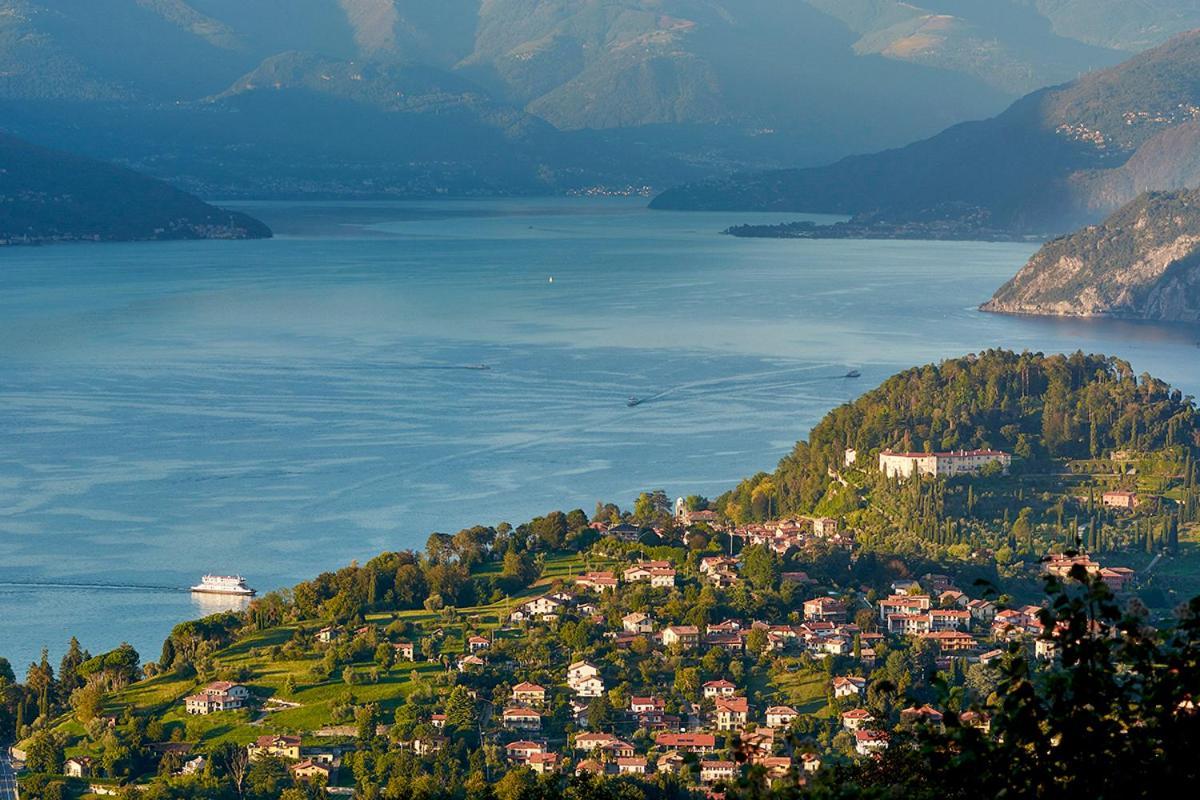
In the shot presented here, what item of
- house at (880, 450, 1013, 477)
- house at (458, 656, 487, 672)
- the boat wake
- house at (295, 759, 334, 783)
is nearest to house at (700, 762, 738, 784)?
house at (295, 759, 334, 783)

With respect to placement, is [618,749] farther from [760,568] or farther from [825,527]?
[825,527]

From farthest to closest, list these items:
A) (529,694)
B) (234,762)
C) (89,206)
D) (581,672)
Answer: (89,206)
(581,672)
(529,694)
(234,762)

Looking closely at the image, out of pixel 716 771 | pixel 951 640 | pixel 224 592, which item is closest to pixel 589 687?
pixel 716 771

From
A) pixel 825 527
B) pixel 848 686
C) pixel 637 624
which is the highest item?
pixel 825 527

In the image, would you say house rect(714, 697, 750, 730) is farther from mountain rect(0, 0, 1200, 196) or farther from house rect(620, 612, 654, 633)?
mountain rect(0, 0, 1200, 196)

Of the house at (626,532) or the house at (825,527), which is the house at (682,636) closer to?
the house at (626,532)

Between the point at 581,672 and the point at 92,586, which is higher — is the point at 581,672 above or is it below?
above

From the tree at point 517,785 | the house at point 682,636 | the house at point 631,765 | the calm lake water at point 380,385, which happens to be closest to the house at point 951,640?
the house at point 682,636
